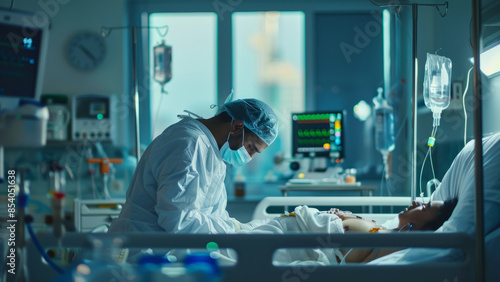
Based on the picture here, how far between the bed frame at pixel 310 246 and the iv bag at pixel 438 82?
1.04 meters

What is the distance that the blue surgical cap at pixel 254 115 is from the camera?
2.09 meters

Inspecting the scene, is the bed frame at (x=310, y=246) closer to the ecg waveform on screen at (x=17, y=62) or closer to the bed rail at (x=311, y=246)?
the bed rail at (x=311, y=246)

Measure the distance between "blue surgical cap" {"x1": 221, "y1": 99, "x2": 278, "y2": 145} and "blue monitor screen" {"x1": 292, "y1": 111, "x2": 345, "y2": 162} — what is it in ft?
6.09

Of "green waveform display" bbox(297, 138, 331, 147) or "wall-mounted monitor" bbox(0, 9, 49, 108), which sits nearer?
"wall-mounted monitor" bbox(0, 9, 49, 108)

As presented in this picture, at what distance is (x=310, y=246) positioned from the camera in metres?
1.26

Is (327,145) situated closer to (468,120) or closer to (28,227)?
(468,120)

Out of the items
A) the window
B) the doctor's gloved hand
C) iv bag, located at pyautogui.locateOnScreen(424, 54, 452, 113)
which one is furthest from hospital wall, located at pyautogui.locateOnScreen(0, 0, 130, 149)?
iv bag, located at pyautogui.locateOnScreen(424, 54, 452, 113)

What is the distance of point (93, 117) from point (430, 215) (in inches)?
129

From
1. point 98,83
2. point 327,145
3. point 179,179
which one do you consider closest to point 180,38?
point 98,83

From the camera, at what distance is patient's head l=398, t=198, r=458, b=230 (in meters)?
1.86

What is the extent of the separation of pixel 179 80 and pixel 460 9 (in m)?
2.78

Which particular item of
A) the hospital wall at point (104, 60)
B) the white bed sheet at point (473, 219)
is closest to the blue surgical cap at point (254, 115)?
the white bed sheet at point (473, 219)

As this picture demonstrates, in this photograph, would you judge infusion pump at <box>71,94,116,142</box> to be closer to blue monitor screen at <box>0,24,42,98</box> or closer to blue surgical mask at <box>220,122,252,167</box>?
blue surgical mask at <box>220,122,252,167</box>

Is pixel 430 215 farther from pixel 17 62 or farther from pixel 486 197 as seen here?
pixel 17 62
